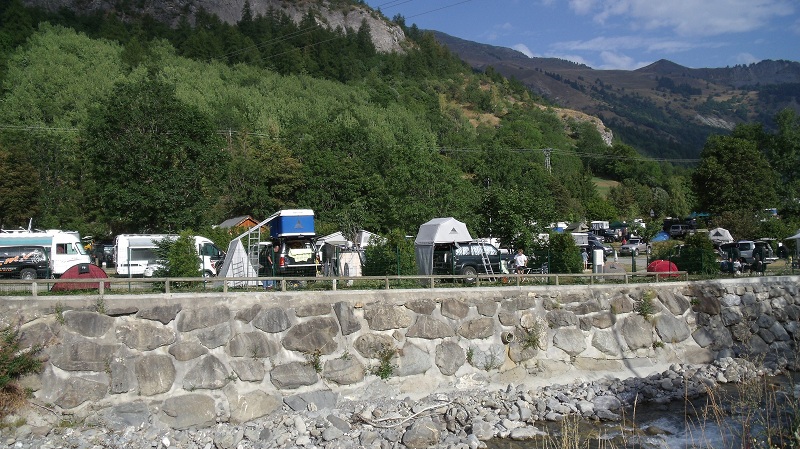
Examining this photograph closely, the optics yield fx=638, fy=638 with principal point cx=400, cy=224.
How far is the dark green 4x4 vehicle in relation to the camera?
102 ft

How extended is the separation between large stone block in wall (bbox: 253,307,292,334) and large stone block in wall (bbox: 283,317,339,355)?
0.28 meters

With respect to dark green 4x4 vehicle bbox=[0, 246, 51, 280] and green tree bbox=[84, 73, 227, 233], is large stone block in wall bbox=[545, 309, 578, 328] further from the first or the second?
green tree bbox=[84, 73, 227, 233]

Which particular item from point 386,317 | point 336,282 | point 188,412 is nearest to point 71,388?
point 188,412

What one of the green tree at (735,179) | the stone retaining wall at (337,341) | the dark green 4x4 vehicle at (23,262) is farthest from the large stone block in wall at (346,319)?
the green tree at (735,179)

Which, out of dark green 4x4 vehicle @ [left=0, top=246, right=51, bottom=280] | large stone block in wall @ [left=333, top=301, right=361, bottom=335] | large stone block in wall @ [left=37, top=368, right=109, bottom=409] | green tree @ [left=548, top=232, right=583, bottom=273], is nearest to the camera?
large stone block in wall @ [left=37, top=368, right=109, bottom=409]

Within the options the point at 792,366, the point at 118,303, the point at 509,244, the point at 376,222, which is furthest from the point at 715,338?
the point at 376,222

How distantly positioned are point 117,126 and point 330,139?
32575mm

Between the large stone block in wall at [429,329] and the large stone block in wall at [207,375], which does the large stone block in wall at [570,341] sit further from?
the large stone block in wall at [207,375]

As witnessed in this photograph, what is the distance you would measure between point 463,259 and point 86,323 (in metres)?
15.0

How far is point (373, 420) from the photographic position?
658 inches

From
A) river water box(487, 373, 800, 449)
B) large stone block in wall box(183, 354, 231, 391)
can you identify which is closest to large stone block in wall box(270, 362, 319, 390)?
large stone block in wall box(183, 354, 231, 391)

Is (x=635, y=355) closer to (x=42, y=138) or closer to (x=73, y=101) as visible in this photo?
(x=42, y=138)

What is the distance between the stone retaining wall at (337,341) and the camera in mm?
16203

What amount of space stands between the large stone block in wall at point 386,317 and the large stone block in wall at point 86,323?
7.10 meters
